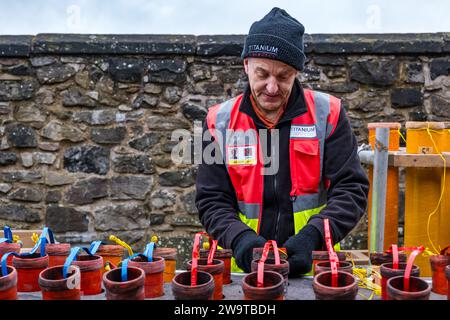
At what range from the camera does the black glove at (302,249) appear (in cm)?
182

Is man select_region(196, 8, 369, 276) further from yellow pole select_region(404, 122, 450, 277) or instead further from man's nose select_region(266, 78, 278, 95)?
yellow pole select_region(404, 122, 450, 277)

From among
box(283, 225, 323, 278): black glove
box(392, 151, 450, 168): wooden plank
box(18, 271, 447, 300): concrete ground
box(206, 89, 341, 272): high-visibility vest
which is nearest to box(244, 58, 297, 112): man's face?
box(206, 89, 341, 272): high-visibility vest

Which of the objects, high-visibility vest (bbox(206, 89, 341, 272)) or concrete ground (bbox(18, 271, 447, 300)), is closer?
concrete ground (bbox(18, 271, 447, 300))

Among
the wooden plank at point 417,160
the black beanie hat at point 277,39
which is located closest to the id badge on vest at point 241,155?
the black beanie hat at point 277,39

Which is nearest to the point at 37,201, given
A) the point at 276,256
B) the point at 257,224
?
the point at 257,224

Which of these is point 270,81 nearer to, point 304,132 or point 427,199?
point 304,132

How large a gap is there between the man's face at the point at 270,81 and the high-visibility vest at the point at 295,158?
126 mm

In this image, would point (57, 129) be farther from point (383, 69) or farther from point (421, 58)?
point (421, 58)

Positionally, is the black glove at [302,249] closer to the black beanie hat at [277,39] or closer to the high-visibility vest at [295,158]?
the high-visibility vest at [295,158]

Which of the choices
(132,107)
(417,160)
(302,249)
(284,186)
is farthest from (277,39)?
(132,107)

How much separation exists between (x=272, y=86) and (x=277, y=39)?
0.20 metres

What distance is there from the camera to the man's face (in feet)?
7.43

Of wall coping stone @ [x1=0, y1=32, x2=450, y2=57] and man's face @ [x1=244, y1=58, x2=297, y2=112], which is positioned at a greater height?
wall coping stone @ [x1=0, y1=32, x2=450, y2=57]
